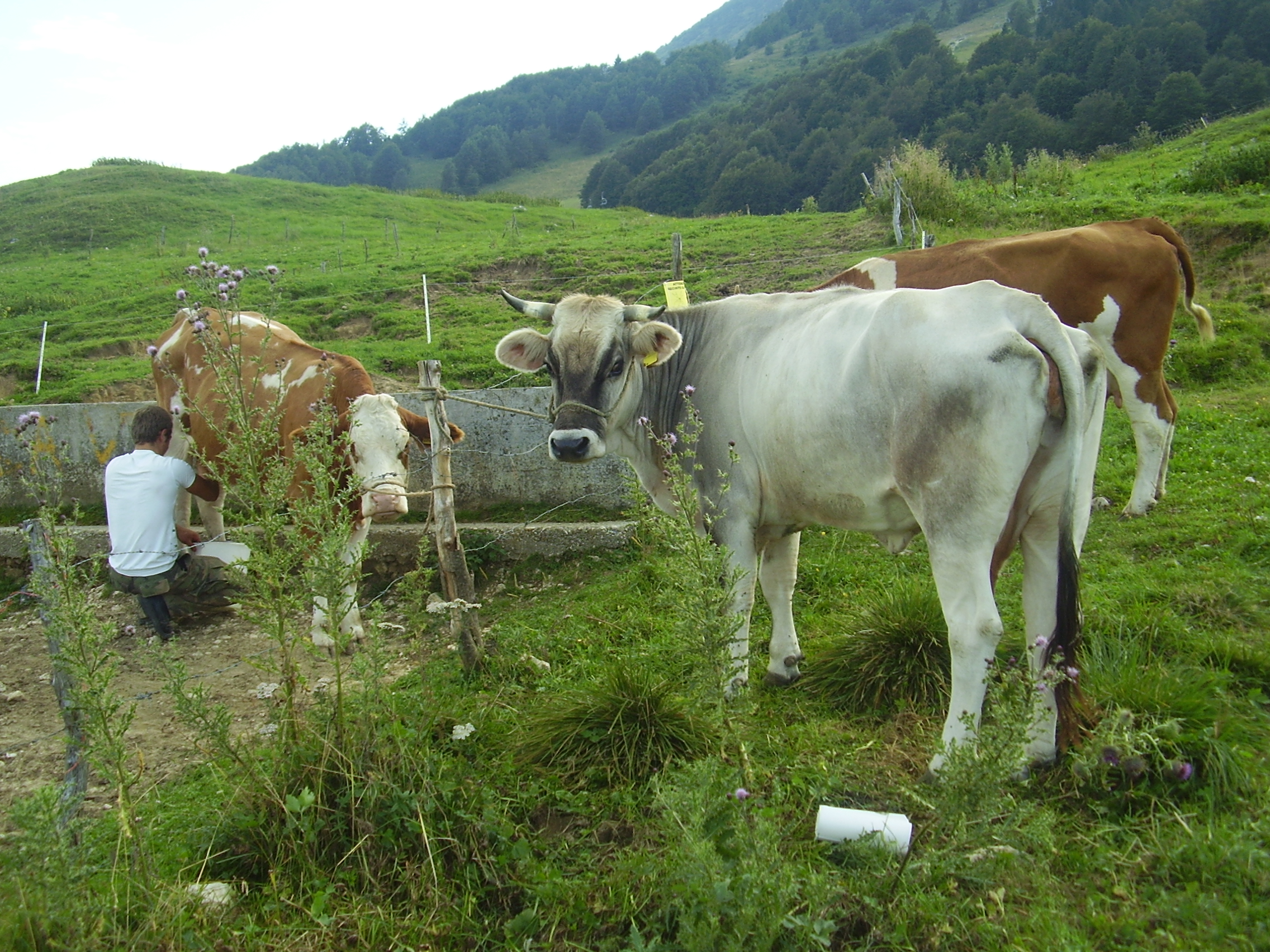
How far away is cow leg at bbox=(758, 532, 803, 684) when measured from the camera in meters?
4.67

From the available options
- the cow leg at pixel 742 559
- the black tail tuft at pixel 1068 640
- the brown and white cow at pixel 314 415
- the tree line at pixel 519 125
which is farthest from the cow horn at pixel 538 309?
the tree line at pixel 519 125

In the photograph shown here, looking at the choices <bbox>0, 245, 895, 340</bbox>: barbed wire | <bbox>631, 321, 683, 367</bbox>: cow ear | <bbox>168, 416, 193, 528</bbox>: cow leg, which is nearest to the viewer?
<bbox>631, 321, 683, 367</bbox>: cow ear

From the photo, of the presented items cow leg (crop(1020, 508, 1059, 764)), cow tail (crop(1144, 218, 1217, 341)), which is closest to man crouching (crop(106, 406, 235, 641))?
cow leg (crop(1020, 508, 1059, 764))

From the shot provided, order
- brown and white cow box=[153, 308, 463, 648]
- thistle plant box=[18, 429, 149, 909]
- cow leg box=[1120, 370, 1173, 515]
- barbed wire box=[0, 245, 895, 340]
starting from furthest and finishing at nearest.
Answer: barbed wire box=[0, 245, 895, 340]
cow leg box=[1120, 370, 1173, 515]
brown and white cow box=[153, 308, 463, 648]
thistle plant box=[18, 429, 149, 909]

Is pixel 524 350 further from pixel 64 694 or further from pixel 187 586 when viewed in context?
pixel 187 586

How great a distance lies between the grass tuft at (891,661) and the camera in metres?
4.20

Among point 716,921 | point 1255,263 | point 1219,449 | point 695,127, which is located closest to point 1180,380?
point 1219,449

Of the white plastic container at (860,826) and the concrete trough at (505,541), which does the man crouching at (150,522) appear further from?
the white plastic container at (860,826)

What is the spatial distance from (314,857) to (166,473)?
444cm

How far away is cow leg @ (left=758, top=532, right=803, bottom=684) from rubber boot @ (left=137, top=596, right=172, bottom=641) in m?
4.77

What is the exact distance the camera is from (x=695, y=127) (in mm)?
76500

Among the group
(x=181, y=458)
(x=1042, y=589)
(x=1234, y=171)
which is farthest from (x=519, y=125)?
(x=1042, y=589)

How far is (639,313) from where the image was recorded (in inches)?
185

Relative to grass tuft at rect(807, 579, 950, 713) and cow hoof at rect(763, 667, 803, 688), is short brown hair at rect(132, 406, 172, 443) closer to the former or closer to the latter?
cow hoof at rect(763, 667, 803, 688)
